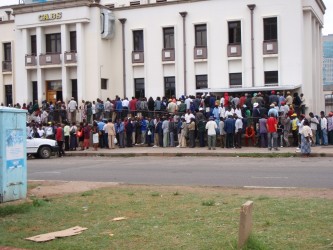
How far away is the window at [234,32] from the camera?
36.5m

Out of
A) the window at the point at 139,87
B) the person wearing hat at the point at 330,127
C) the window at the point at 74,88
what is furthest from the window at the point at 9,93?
the person wearing hat at the point at 330,127

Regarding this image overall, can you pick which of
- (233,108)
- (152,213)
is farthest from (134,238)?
(233,108)

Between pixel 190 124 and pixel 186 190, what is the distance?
15604 millimetres

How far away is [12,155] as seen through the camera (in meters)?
11.5

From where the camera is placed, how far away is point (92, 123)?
33188mm

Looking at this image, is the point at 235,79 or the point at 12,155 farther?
the point at 235,79

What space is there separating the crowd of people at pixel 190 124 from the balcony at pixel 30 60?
7.60m

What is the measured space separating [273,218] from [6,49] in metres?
40.2

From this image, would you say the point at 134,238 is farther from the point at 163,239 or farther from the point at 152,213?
the point at 152,213

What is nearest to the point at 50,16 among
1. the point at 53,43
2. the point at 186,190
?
the point at 53,43

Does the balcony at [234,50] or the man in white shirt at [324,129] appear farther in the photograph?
the balcony at [234,50]

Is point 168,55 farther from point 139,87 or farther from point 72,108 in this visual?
point 72,108

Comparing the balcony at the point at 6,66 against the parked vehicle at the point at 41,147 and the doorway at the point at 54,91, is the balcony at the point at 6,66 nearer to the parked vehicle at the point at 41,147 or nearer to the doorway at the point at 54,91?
the doorway at the point at 54,91

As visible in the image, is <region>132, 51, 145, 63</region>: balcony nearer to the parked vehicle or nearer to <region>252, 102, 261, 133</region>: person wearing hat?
the parked vehicle
